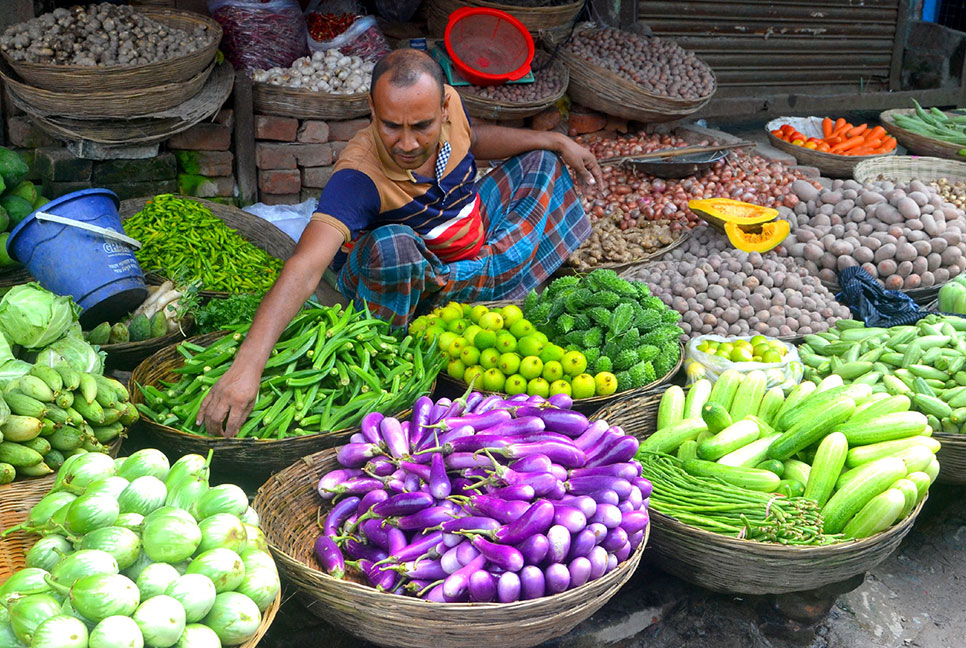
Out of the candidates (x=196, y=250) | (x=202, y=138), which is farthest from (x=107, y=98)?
(x=196, y=250)

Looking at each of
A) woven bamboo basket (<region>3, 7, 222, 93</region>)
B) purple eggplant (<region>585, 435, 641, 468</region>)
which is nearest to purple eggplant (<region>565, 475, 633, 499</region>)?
purple eggplant (<region>585, 435, 641, 468</region>)

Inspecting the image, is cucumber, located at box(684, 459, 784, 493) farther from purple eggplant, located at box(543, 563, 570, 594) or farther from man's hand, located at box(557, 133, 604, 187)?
man's hand, located at box(557, 133, 604, 187)

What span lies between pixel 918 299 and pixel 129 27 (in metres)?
4.28

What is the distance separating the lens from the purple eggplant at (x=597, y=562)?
2.19 meters

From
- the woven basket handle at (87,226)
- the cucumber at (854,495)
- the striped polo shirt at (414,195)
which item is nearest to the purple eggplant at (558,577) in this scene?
the cucumber at (854,495)

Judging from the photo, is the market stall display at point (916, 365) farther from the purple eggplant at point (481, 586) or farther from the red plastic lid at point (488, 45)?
the red plastic lid at point (488, 45)

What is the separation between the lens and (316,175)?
4961mm

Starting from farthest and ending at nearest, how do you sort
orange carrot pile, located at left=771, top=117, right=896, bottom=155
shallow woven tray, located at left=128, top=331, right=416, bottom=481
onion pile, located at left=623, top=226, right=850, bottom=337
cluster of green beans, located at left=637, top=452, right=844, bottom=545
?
orange carrot pile, located at left=771, top=117, right=896, bottom=155 < onion pile, located at left=623, top=226, right=850, bottom=337 < shallow woven tray, located at left=128, top=331, right=416, bottom=481 < cluster of green beans, located at left=637, top=452, right=844, bottom=545

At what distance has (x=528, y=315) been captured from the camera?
11.7 ft

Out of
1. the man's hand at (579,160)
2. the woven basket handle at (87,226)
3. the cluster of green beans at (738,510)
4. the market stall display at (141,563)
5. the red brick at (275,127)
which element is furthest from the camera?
the red brick at (275,127)

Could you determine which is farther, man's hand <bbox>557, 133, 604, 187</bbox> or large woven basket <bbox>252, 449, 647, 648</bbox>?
man's hand <bbox>557, 133, 604, 187</bbox>

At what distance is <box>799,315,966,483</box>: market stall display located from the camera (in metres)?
3.14

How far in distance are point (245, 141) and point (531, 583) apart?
3451 mm

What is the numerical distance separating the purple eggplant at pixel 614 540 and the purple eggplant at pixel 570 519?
10 cm
